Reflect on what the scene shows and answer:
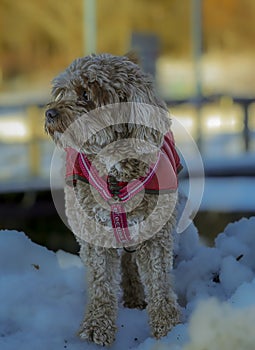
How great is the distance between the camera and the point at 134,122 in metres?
3.04

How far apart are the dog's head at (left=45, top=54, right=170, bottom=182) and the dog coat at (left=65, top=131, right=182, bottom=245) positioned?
0.07m

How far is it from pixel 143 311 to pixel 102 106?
3.55ft

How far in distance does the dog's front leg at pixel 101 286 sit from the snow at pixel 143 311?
0.25ft

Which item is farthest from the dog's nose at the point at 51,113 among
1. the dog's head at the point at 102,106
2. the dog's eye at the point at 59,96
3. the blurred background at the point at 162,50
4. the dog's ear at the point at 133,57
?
the blurred background at the point at 162,50

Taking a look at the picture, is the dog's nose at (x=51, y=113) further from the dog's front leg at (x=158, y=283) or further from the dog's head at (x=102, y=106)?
the dog's front leg at (x=158, y=283)

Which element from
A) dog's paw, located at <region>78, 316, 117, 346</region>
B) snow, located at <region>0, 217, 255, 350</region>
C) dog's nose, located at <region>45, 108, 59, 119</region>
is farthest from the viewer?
dog's paw, located at <region>78, 316, 117, 346</region>

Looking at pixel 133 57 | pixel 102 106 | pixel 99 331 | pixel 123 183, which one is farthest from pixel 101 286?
pixel 133 57

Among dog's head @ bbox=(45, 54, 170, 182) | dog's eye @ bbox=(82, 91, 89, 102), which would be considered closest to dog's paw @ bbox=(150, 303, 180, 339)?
dog's head @ bbox=(45, 54, 170, 182)

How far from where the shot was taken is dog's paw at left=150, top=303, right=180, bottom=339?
320cm

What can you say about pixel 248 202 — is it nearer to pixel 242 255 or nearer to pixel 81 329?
pixel 242 255

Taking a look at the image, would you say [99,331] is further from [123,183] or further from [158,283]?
[123,183]

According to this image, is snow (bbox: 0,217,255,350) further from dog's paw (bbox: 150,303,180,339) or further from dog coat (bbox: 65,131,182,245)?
dog coat (bbox: 65,131,182,245)

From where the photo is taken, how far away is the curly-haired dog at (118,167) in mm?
3014

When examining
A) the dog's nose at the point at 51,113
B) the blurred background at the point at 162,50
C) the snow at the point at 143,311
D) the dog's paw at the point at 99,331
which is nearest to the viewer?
the snow at the point at 143,311
